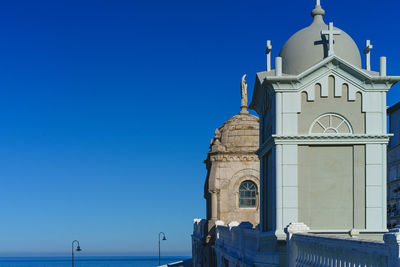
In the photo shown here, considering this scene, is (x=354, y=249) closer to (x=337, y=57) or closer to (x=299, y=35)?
(x=337, y=57)

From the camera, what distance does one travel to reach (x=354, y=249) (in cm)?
812

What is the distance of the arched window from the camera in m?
31.0

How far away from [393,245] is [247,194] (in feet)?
80.1

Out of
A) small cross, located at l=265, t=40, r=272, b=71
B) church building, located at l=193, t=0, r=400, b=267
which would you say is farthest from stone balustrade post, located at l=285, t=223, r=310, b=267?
small cross, located at l=265, t=40, r=272, b=71

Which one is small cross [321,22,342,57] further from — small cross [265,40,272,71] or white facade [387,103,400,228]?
white facade [387,103,400,228]

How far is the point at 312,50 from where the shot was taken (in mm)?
15633

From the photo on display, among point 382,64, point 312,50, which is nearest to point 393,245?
point 382,64

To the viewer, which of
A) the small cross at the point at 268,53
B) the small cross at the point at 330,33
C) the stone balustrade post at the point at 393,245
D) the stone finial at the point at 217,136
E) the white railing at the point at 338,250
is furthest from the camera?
the stone finial at the point at 217,136

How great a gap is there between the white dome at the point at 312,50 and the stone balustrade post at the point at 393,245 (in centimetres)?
917

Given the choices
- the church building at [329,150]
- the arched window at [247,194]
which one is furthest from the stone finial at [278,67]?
the arched window at [247,194]

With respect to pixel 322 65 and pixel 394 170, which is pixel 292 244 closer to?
pixel 322 65

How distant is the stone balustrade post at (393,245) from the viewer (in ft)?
21.8

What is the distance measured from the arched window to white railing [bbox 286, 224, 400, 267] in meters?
18.8

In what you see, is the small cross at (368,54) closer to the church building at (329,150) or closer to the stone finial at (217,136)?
the church building at (329,150)
